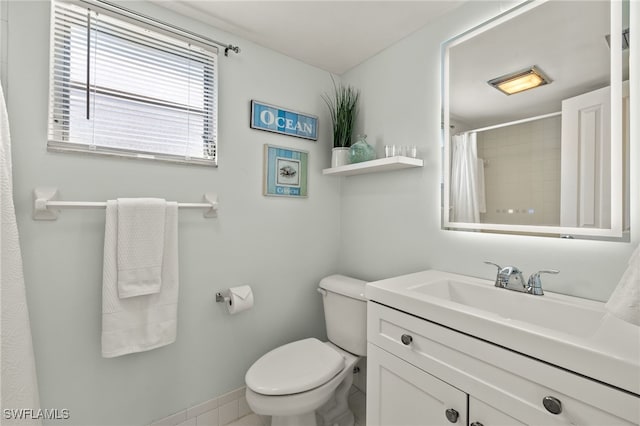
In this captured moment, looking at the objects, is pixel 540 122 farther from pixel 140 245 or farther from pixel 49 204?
pixel 49 204

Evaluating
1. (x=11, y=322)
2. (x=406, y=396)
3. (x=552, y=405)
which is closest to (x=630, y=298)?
(x=552, y=405)

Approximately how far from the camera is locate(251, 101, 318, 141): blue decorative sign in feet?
5.74

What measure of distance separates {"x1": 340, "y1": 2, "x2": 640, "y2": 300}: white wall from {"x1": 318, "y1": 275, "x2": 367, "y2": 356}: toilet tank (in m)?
0.26

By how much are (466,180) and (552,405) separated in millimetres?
960

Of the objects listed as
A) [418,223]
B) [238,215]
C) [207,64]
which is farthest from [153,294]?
[418,223]

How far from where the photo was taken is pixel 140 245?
51.4 inches

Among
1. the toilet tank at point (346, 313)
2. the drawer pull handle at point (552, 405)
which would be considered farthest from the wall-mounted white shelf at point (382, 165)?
the drawer pull handle at point (552, 405)

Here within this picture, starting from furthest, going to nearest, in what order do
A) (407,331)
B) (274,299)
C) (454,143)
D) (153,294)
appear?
(274,299) < (454,143) < (153,294) < (407,331)

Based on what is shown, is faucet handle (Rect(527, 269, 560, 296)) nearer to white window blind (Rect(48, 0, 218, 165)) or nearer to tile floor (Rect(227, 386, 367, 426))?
tile floor (Rect(227, 386, 367, 426))

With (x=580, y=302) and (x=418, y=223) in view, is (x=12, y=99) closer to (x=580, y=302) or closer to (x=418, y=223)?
(x=418, y=223)

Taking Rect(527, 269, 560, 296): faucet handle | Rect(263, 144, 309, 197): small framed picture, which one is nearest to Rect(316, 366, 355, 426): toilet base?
Rect(527, 269, 560, 296): faucet handle

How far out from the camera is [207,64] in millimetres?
1592

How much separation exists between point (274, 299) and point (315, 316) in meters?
0.36

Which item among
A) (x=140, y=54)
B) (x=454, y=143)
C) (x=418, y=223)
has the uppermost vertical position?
(x=140, y=54)
